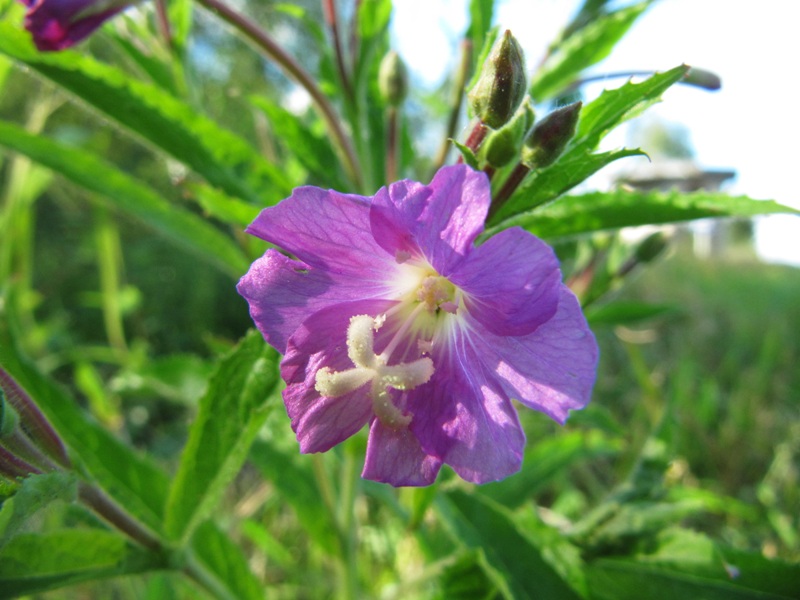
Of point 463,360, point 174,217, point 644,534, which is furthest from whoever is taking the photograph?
point 174,217

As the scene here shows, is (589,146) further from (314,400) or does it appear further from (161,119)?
(161,119)

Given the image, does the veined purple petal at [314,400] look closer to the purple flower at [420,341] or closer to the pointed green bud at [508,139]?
the purple flower at [420,341]

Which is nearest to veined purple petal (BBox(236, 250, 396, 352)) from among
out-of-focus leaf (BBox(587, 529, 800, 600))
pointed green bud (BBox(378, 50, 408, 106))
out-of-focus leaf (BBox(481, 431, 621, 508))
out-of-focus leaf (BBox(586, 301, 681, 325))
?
pointed green bud (BBox(378, 50, 408, 106))

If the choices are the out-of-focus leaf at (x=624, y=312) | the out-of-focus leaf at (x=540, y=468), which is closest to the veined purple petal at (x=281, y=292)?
the out-of-focus leaf at (x=624, y=312)

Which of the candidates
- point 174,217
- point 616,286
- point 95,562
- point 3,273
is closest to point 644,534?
point 616,286

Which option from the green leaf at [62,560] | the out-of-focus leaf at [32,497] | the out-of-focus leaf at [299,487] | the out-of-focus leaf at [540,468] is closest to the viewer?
the out-of-focus leaf at [32,497]

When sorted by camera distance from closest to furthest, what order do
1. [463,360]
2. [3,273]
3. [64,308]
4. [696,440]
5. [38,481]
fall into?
[38,481] < [463,360] < [3,273] < [696,440] < [64,308]

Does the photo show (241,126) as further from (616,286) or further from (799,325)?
(799,325)
